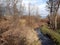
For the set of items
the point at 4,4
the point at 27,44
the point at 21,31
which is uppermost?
the point at 4,4

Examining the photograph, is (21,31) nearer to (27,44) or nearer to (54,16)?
(27,44)

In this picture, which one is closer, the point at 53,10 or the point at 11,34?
the point at 11,34

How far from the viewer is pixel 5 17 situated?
27.4ft

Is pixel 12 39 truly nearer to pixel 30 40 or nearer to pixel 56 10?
pixel 30 40

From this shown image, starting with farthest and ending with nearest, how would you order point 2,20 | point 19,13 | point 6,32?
point 19,13
point 2,20
point 6,32

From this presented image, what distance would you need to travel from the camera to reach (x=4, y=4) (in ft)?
27.3

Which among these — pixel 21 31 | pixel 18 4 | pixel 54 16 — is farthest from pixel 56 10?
pixel 21 31

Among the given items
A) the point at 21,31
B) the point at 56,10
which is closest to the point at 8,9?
the point at 21,31

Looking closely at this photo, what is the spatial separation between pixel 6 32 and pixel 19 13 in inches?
58.7

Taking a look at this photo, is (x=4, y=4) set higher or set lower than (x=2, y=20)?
higher

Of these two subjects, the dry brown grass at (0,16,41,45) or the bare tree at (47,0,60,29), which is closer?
the dry brown grass at (0,16,41,45)

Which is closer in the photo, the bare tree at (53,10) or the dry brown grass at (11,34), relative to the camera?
the dry brown grass at (11,34)

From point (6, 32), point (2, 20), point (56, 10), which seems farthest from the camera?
point (56, 10)

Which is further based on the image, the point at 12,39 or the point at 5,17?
the point at 5,17
